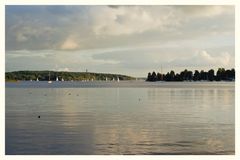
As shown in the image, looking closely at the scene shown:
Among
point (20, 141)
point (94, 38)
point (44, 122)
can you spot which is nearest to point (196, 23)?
point (94, 38)

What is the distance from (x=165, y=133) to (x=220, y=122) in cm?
344

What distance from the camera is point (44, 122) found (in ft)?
56.9

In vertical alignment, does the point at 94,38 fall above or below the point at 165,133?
above

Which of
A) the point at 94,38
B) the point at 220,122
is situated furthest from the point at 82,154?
the point at 94,38

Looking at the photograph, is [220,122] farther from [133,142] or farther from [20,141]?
[20,141]
